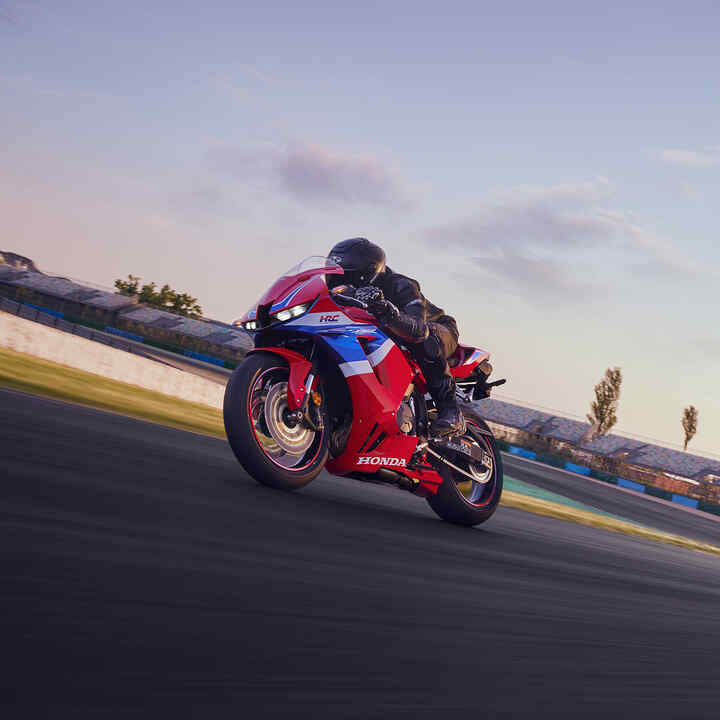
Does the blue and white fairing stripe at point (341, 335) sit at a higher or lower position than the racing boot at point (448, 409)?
higher

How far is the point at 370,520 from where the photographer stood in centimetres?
462

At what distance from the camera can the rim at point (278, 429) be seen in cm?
469

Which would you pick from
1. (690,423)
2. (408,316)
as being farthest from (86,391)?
(690,423)

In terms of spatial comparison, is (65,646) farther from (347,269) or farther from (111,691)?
(347,269)

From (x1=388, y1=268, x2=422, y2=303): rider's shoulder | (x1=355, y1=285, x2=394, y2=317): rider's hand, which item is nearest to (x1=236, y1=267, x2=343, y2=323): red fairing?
(x1=355, y1=285, x2=394, y2=317): rider's hand

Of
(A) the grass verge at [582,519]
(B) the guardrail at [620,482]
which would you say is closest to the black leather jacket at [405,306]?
(A) the grass verge at [582,519]

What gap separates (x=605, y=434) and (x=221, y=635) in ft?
252

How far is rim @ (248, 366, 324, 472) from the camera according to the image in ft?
15.4

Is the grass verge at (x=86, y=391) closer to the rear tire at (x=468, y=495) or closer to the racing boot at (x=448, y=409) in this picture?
the rear tire at (x=468, y=495)

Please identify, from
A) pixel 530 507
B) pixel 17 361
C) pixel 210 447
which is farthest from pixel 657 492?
pixel 210 447

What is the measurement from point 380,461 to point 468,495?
1.40 meters

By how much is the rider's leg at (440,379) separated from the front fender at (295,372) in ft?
4.23

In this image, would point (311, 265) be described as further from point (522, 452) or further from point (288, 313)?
point (522, 452)

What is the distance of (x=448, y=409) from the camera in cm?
592
